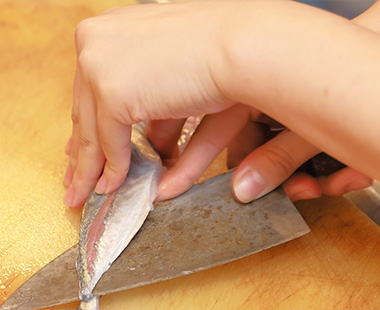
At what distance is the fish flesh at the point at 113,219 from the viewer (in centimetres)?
108

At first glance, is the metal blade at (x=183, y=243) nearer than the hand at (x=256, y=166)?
Yes

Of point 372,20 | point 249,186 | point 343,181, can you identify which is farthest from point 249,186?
point 372,20

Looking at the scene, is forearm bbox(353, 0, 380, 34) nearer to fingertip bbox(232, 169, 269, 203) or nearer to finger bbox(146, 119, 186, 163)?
fingertip bbox(232, 169, 269, 203)

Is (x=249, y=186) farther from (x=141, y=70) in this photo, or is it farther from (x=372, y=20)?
(x=372, y=20)

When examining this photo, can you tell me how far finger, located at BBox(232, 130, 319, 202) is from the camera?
121 cm

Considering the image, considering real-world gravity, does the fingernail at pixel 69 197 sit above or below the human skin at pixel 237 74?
below

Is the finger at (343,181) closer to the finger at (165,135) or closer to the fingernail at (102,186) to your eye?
the finger at (165,135)

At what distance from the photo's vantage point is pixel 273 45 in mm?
849

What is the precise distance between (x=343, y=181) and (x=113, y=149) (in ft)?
2.22

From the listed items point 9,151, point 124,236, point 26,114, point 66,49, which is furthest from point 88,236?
point 66,49

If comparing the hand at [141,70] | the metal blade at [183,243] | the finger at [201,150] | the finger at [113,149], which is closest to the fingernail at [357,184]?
the metal blade at [183,243]

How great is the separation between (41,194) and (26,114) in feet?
1.38

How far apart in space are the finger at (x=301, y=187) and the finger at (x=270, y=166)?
0.13 feet

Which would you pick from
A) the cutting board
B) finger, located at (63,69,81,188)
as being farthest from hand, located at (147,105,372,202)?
finger, located at (63,69,81,188)
